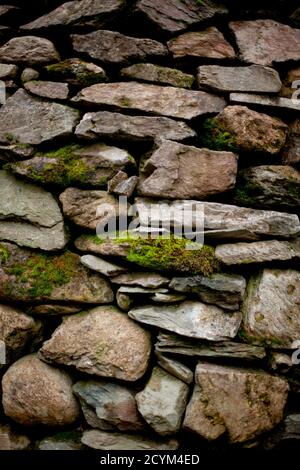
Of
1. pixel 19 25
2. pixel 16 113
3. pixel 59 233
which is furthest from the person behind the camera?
pixel 19 25

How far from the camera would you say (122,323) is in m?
3.12

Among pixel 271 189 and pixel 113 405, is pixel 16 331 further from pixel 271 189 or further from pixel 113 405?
pixel 271 189

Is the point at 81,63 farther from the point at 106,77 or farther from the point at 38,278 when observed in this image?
the point at 38,278

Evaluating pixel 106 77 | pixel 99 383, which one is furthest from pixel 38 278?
pixel 106 77

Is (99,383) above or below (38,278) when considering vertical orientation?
below

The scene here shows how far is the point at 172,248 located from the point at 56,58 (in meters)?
2.38

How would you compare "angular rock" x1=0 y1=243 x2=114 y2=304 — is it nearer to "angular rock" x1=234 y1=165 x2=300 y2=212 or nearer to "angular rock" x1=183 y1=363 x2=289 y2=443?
"angular rock" x1=183 y1=363 x2=289 y2=443

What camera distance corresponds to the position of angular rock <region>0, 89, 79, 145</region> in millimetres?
3457

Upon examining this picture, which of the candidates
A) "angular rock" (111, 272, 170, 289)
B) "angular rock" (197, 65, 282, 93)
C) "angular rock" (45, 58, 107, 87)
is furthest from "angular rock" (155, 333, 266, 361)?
"angular rock" (45, 58, 107, 87)

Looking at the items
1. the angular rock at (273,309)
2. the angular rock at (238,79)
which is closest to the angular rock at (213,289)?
the angular rock at (273,309)

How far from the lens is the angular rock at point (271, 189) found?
10.9ft

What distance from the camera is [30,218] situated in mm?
3365

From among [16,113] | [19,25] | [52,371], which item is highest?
[19,25]

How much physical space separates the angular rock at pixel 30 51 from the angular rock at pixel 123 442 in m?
3.70
